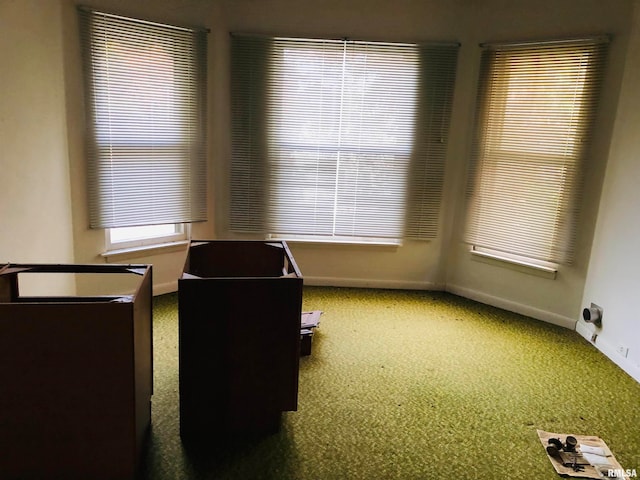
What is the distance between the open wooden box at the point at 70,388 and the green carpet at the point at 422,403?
0.33 metres

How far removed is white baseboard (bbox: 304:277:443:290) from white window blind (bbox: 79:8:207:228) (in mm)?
1255

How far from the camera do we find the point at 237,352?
79.6 inches

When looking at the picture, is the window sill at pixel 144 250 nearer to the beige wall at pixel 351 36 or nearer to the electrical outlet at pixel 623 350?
the beige wall at pixel 351 36

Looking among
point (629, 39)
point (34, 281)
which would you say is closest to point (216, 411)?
point (34, 281)

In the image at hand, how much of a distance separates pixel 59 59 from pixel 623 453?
151 inches

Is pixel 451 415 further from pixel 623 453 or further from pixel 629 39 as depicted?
pixel 629 39

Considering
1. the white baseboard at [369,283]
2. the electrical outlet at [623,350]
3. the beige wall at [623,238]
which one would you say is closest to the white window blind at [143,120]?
the white baseboard at [369,283]

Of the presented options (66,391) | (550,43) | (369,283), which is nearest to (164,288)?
(369,283)

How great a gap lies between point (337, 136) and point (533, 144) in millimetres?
1545

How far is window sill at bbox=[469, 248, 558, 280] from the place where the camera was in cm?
363

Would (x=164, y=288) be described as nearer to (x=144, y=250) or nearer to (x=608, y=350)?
(x=144, y=250)

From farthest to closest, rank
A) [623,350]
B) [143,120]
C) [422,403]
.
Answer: [143,120]
[623,350]
[422,403]

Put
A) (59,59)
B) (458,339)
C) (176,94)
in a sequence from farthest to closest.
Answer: (176,94), (458,339), (59,59)

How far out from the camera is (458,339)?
3.32m
